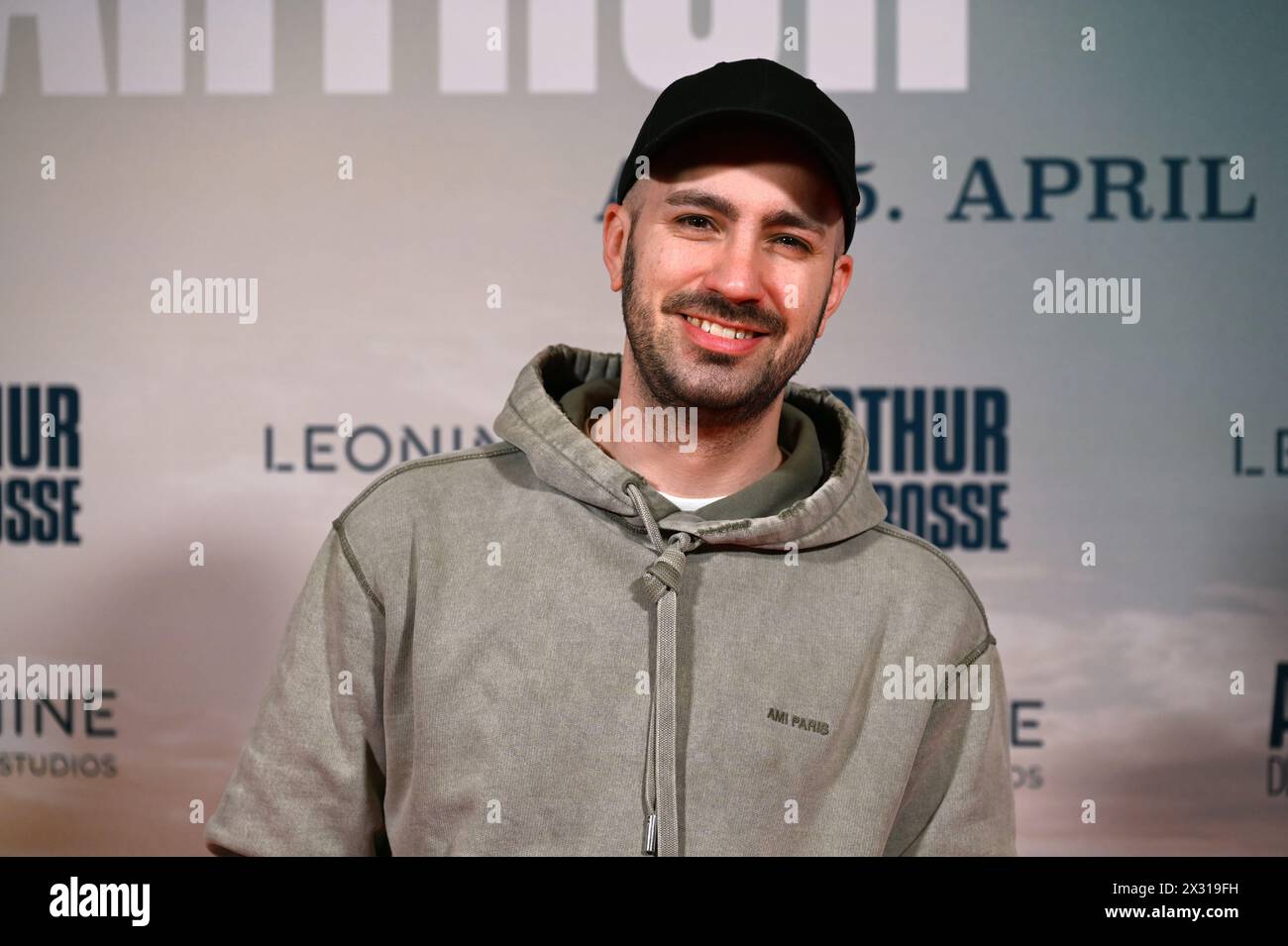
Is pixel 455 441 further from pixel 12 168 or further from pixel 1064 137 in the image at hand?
pixel 1064 137

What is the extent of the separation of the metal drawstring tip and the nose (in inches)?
22.5

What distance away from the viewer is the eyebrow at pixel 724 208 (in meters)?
1.38

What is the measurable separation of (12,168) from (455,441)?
3.32 ft

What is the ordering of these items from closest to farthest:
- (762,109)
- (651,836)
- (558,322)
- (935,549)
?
(651,836) < (762,109) < (935,549) < (558,322)

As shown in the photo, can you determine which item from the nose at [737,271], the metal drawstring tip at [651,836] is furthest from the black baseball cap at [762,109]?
the metal drawstring tip at [651,836]

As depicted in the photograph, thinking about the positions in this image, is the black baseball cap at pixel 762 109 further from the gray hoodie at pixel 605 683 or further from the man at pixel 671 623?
the gray hoodie at pixel 605 683

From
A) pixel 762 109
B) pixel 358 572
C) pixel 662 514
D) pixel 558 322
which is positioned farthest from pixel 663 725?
pixel 558 322

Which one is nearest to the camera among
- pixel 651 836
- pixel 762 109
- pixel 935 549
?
pixel 651 836

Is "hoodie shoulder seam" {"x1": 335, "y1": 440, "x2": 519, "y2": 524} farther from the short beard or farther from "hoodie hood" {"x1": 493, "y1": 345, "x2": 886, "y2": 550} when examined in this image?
the short beard

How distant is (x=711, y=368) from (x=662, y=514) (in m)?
0.18

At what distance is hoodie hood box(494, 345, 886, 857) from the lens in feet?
4.18

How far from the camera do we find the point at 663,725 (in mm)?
1277

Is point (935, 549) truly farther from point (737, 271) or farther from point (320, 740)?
point (320, 740)

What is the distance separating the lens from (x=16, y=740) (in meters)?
2.32
